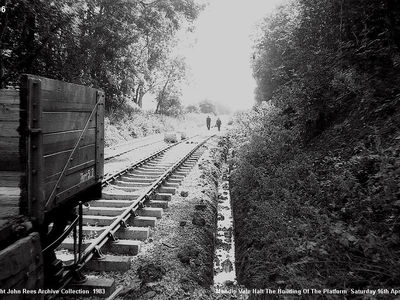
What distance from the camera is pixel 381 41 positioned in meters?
7.35

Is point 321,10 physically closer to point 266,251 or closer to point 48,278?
point 266,251

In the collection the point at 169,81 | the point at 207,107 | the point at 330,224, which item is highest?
the point at 207,107

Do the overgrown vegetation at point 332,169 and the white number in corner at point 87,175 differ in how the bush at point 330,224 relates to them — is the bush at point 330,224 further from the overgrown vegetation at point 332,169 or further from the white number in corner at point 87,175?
the white number in corner at point 87,175

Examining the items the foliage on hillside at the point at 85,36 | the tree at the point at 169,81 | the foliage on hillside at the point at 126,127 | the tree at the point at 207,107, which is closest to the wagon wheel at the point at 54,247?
the foliage on hillside at the point at 85,36

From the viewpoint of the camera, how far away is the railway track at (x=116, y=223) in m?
4.33

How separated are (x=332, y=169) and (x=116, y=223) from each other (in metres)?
4.16

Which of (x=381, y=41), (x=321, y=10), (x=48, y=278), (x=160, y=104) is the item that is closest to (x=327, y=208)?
(x=48, y=278)

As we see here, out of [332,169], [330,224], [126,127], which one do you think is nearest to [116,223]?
[330,224]

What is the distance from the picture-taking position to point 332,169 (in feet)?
19.2

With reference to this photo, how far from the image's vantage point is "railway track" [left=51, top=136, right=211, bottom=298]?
4.33 meters

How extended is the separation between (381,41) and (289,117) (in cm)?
438

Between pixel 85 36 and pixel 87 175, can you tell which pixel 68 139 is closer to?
pixel 87 175

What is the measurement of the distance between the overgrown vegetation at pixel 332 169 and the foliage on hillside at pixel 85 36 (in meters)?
8.18

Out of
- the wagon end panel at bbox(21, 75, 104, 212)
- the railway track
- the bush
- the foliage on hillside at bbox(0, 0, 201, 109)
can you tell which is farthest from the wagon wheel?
the foliage on hillside at bbox(0, 0, 201, 109)
